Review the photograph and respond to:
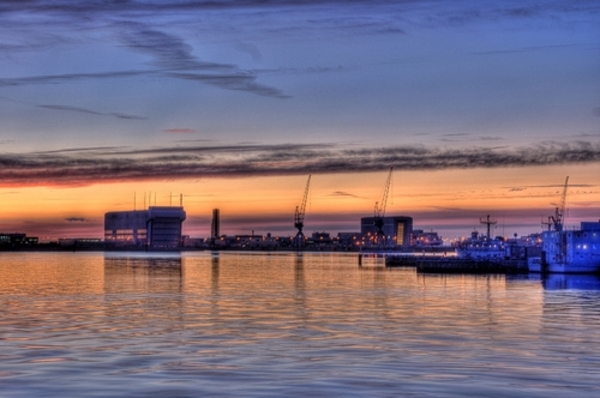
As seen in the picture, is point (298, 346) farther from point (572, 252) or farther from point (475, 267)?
point (475, 267)

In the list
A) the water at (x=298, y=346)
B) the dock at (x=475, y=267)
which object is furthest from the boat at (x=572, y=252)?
the water at (x=298, y=346)

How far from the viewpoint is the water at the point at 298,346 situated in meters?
28.3

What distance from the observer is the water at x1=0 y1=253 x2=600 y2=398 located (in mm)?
28344

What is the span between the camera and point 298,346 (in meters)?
38.7

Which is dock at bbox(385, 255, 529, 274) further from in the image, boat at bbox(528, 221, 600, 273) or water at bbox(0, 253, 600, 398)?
water at bbox(0, 253, 600, 398)

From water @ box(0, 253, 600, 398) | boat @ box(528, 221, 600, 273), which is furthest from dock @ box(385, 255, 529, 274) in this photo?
water @ box(0, 253, 600, 398)

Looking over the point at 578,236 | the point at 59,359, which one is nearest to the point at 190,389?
the point at 59,359

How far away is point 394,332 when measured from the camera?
148 feet

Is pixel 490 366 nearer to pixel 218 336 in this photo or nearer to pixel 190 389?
pixel 190 389

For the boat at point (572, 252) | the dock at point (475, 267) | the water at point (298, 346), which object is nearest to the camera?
the water at point (298, 346)

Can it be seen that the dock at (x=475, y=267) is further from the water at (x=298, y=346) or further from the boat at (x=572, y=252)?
the water at (x=298, y=346)

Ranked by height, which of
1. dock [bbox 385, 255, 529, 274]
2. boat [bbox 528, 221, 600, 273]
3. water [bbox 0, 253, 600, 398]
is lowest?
water [bbox 0, 253, 600, 398]

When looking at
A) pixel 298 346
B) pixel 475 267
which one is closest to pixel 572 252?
pixel 475 267

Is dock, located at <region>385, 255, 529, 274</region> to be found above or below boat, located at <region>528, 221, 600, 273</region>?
below
